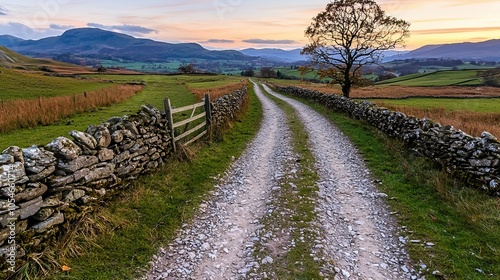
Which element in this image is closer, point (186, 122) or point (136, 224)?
point (136, 224)

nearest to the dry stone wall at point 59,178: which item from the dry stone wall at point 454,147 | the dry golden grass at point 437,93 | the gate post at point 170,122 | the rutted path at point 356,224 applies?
the gate post at point 170,122

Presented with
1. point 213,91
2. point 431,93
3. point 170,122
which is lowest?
point 431,93

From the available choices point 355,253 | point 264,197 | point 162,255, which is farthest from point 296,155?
point 162,255

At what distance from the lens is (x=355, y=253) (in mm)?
4613

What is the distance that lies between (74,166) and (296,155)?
273 inches

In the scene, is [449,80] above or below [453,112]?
above

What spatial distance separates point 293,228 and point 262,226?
0.59 meters

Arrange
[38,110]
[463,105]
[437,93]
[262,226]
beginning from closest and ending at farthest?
[262,226] → [38,110] → [463,105] → [437,93]

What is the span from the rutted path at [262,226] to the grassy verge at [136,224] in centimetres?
32

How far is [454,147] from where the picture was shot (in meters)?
7.35

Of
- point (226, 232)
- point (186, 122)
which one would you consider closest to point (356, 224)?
point (226, 232)

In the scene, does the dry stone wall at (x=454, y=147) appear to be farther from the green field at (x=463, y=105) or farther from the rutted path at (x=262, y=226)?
the green field at (x=463, y=105)

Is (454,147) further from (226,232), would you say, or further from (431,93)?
(431,93)

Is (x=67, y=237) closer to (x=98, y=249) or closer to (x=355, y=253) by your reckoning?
(x=98, y=249)
